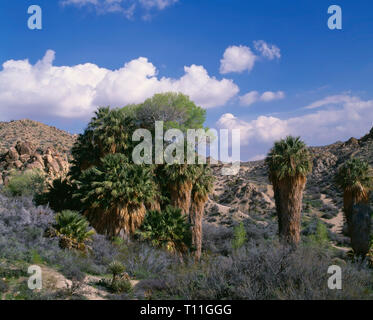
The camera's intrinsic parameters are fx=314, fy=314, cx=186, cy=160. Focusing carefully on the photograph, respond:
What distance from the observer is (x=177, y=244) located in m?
21.9

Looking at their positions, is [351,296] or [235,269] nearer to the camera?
[351,296]

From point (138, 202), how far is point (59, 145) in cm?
5431

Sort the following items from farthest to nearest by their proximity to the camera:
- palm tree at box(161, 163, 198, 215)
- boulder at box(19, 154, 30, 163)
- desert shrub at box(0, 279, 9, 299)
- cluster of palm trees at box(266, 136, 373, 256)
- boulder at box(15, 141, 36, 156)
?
boulder at box(15, 141, 36, 156)
boulder at box(19, 154, 30, 163)
palm tree at box(161, 163, 198, 215)
cluster of palm trees at box(266, 136, 373, 256)
desert shrub at box(0, 279, 9, 299)

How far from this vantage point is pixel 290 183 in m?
22.4

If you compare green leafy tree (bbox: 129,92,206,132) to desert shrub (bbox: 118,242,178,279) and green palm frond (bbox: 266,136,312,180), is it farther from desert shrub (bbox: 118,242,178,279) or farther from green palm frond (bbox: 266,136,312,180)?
desert shrub (bbox: 118,242,178,279)

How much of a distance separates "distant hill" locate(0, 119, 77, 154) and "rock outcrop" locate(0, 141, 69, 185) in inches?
307

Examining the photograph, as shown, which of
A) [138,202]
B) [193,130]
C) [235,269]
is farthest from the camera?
[193,130]

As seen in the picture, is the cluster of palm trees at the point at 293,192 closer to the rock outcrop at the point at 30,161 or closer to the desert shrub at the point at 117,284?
the desert shrub at the point at 117,284

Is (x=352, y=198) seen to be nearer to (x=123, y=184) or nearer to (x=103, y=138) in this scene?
(x=123, y=184)

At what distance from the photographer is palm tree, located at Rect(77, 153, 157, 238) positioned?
2072 centimetres

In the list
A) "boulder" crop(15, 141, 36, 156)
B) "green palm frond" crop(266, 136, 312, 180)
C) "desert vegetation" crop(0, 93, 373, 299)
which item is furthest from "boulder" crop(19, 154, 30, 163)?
"green palm frond" crop(266, 136, 312, 180)

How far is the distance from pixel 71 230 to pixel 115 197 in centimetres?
465

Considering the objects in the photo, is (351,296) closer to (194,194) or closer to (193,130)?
(194,194)
